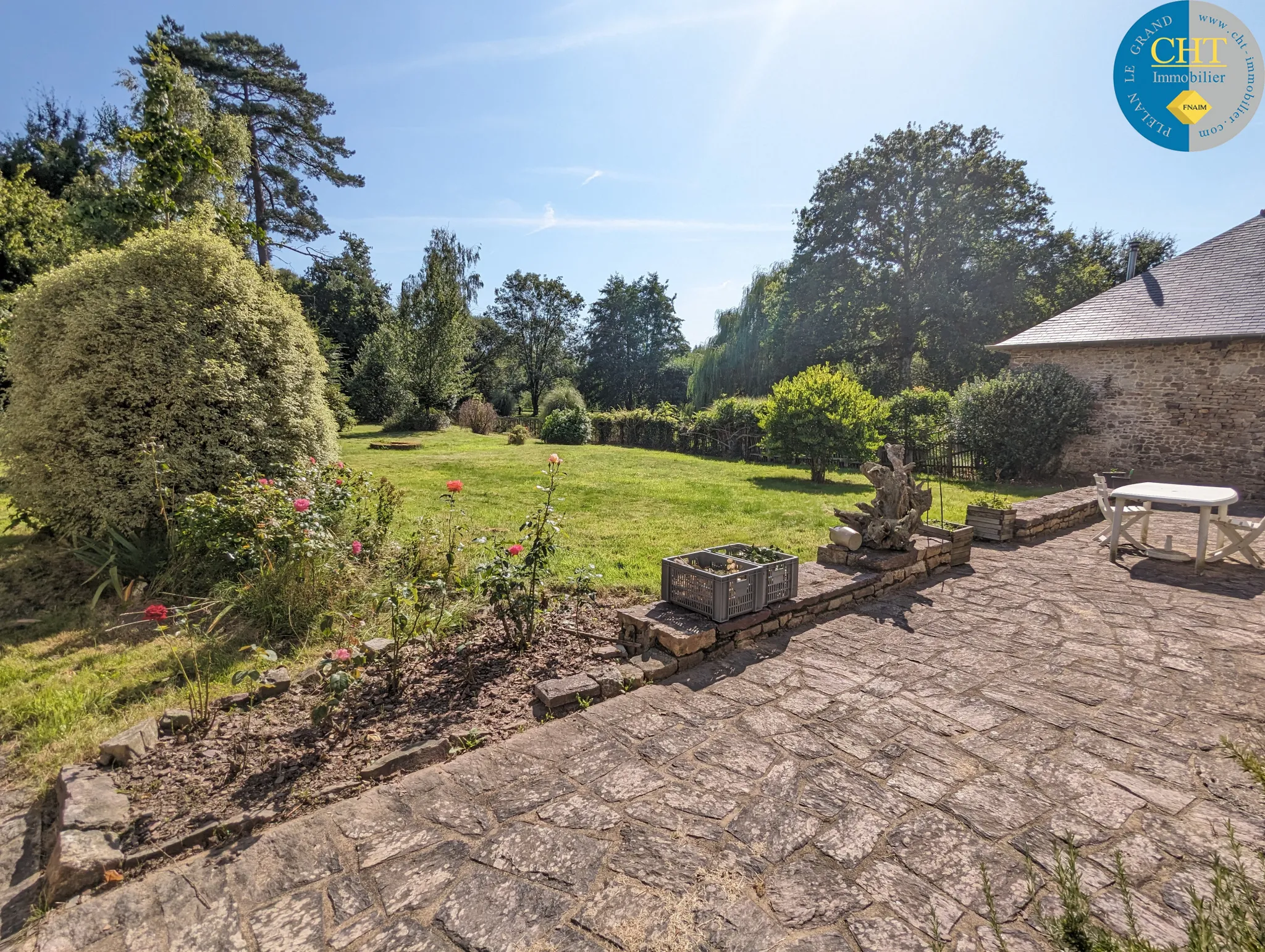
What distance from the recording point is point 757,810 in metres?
2.30

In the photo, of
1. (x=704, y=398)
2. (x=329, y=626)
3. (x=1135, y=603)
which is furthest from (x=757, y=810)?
(x=704, y=398)

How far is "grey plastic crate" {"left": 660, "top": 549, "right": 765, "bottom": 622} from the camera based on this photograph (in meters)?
3.70

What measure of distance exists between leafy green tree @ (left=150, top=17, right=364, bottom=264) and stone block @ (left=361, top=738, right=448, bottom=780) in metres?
19.7

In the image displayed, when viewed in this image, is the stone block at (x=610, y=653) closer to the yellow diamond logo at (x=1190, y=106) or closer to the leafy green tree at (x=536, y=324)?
the yellow diamond logo at (x=1190, y=106)

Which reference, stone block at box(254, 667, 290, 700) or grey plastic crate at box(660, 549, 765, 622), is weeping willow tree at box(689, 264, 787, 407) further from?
stone block at box(254, 667, 290, 700)

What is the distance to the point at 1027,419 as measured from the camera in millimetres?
13422

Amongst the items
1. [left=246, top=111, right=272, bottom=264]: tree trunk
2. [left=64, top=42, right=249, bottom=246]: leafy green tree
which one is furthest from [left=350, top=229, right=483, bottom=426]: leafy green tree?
[left=64, top=42, right=249, bottom=246]: leafy green tree

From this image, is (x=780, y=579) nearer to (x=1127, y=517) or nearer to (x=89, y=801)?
(x=89, y=801)

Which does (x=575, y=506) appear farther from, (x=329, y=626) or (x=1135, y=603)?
(x=1135, y=603)

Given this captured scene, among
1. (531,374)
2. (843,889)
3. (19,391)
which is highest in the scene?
(531,374)

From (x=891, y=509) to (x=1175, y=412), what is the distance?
1198cm

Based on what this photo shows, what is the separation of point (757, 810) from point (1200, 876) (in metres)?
1.51

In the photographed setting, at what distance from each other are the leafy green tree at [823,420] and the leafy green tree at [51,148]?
22511mm

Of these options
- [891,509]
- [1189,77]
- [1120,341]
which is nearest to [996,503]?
[891,509]
